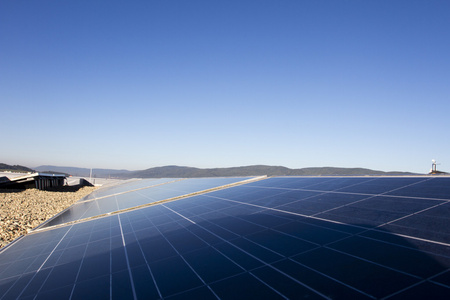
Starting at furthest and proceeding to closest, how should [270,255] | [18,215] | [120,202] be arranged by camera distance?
[120,202] → [18,215] → [270,255]

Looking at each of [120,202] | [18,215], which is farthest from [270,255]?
[18,215]

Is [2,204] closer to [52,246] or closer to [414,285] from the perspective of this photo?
[52,246]

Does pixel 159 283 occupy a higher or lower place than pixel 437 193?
lower

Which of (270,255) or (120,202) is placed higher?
(270,255)

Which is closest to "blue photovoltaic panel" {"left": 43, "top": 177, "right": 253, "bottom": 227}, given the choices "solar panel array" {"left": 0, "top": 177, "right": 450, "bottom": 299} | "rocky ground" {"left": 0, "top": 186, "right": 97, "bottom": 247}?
"rocky ground" {"left": 0, "top": 186, "right": 97, "bottom": 247}

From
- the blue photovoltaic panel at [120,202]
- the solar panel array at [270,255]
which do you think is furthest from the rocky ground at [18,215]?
the solar panel array at [270,255]

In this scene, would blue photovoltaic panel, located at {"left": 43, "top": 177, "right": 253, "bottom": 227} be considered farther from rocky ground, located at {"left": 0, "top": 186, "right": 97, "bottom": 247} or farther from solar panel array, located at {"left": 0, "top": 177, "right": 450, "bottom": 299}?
solar panel array, located at {"left": 0, "top": 177, "right": 450, "bottom": 299}

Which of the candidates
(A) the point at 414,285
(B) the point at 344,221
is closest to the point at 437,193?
(B) the point at 344,221

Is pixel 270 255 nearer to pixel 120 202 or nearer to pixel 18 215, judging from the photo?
pixel 120 202

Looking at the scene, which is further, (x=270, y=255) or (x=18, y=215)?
(x=18, y=215)
